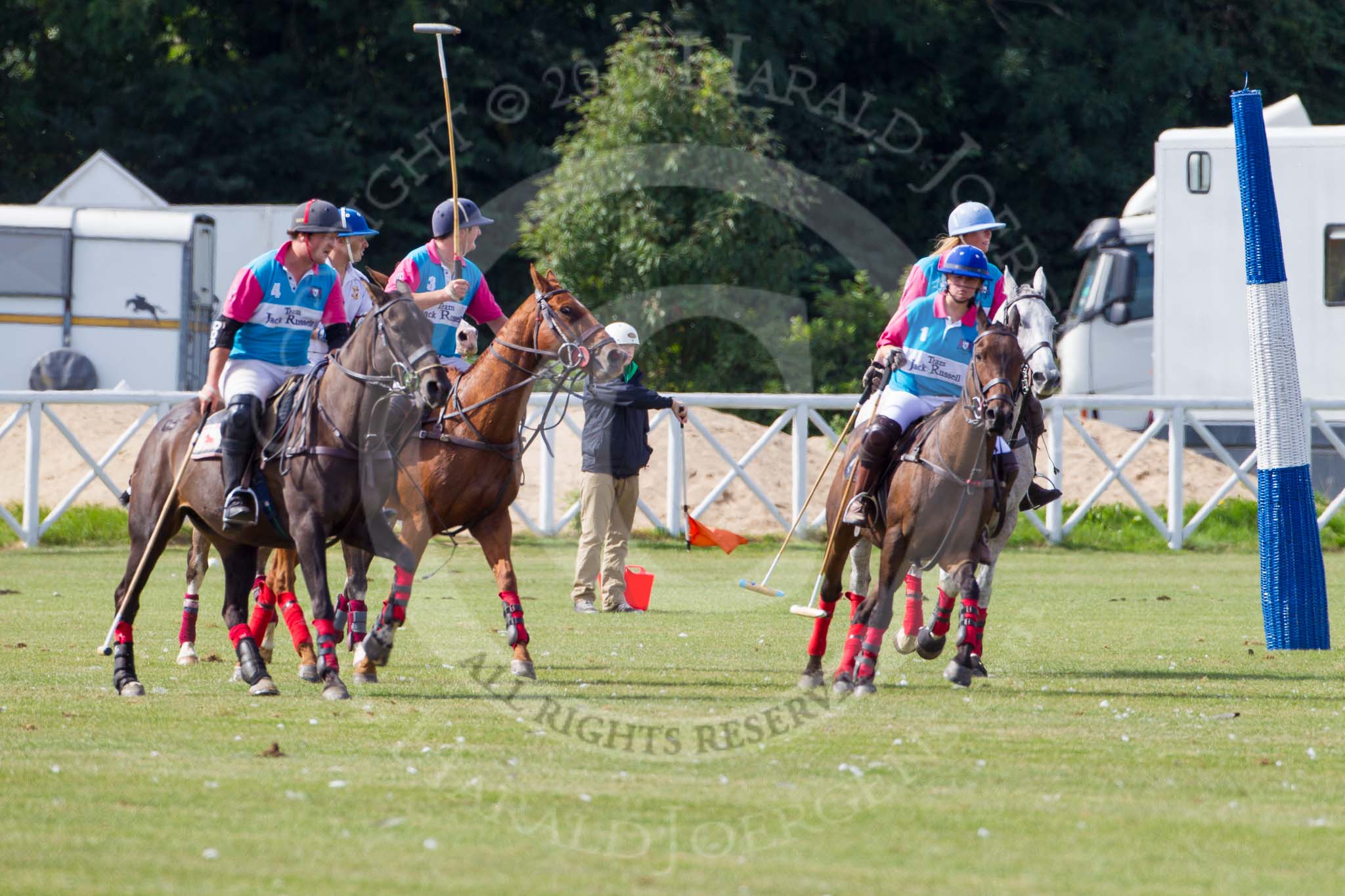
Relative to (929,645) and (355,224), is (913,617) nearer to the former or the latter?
(929,645)

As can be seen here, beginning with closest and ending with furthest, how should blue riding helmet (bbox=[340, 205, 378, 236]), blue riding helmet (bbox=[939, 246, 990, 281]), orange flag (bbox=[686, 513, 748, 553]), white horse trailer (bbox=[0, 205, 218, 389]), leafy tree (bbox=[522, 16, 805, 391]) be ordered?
blue riding helmet (bbox=[939, 246, 990, 281]) → blue riding helmet (bbox=[340, 205, 378, 236]) → orange flag (bbox=[686, 513, 748, 553]) → leafy tree (bbox=[522, 16, 805, 391]) → white horse trailer (bbox=[0, 205, 218, 389])

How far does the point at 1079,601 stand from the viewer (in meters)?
14.2

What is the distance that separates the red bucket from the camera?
542 inches

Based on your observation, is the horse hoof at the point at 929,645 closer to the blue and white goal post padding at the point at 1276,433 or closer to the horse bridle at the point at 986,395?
the horse bridle at the point at 986,395

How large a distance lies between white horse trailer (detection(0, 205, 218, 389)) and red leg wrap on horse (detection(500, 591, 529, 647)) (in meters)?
17.2

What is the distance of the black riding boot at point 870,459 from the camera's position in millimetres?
9266

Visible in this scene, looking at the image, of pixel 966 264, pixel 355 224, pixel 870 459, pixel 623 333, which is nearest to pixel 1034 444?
pixel 870 459

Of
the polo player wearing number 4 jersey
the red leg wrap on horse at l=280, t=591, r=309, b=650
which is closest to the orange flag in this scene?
the polo player wearing number 4 jersey

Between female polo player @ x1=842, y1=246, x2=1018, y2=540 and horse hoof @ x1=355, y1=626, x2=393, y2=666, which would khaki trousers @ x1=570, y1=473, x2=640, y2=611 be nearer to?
horse hoof @ x1=355, y1=626, x2=393, y2=666

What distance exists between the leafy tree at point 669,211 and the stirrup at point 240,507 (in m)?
12.3

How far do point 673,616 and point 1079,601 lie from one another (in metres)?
3.27

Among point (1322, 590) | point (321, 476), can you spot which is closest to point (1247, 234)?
point (1322, 590)

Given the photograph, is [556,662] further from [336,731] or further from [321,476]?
[336,731]

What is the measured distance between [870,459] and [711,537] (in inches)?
250
